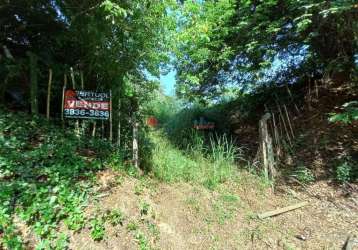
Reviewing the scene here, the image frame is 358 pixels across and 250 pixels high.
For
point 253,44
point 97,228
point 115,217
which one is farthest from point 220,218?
point 253,44

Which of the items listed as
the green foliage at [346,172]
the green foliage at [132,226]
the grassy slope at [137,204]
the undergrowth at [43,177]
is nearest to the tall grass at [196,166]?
the grassy slope at [137,204]

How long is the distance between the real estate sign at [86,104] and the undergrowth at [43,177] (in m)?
0.38

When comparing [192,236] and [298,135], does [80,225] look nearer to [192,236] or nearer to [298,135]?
[192,236]

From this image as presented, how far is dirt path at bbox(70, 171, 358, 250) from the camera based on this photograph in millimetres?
4066

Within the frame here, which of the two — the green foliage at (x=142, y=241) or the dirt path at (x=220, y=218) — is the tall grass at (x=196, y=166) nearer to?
the dirt path at (x=220, y=218)

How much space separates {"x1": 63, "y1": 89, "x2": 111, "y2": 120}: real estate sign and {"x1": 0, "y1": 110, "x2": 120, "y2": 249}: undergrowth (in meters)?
0.38

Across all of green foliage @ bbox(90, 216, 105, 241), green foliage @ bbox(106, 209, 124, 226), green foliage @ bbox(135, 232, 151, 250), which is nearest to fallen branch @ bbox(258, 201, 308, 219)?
green foliage @ bbox(135, 232, 151, 250)

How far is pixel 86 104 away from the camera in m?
5.34

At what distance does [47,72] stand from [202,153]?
3340 mm

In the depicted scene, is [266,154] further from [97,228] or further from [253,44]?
[97,228]

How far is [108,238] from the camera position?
149 inches

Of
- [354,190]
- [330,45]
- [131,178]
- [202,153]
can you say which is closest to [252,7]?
[330,45]

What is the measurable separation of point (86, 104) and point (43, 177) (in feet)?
5.06

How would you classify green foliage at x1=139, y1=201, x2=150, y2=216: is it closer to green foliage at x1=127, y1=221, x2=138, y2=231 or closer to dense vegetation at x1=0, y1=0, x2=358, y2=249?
dense vegetation at x1=0, y1=0, x2=358, y2=249
